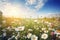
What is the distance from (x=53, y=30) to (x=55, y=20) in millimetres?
138

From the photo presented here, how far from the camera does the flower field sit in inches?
84.4

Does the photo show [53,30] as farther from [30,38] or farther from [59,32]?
[30,38]

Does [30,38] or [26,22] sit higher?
[26,22]

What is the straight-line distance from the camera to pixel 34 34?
2.16 m

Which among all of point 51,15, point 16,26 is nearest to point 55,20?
point 51,15

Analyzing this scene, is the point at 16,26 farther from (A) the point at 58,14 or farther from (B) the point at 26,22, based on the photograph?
(A) the point at 58,14

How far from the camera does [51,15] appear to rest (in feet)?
7.21

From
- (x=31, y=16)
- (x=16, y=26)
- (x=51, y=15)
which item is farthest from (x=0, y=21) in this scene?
(x=51, y=15)

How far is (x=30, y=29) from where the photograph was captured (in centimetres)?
217

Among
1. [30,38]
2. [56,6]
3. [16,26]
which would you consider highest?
[56,6]

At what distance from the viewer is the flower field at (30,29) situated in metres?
2.14

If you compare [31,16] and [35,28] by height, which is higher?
[31,16]

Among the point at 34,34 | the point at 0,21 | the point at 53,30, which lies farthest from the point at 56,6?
the point at 0,21

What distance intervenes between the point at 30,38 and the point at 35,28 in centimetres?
15
